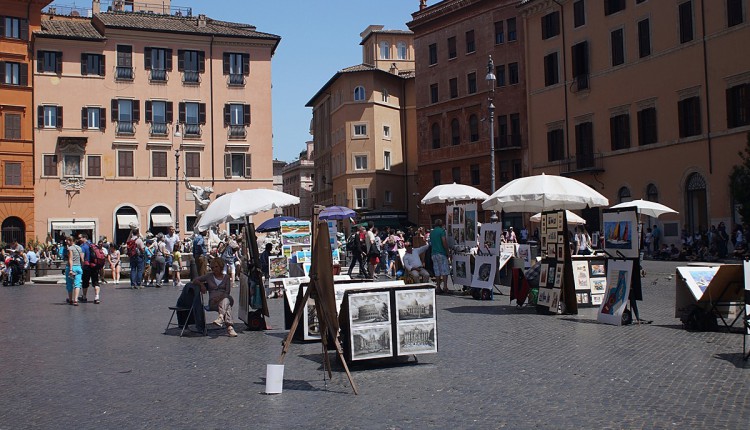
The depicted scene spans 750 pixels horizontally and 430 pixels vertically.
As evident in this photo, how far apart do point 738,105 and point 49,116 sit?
4266 cm

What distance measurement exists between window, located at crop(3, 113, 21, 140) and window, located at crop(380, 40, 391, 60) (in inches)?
1574

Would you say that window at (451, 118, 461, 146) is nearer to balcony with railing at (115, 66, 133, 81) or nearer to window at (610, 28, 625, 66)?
window at (610, 28, 625, 66)

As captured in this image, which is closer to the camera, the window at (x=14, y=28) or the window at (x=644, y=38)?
the window at (x=644, y=38)

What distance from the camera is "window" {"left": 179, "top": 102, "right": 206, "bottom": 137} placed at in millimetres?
55750

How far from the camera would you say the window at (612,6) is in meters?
42.3

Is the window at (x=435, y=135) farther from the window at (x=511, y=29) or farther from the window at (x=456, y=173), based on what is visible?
the window at (x=511, y=29)

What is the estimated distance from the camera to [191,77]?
56.1m

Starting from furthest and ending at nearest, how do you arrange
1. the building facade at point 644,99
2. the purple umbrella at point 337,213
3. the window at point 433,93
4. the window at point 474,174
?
the window at point 433,93 → the window at point 474,174 → the purple umbrella at point 337,213 → the building facade at point 644,99

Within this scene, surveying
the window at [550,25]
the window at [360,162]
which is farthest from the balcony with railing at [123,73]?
the window at [550,25]

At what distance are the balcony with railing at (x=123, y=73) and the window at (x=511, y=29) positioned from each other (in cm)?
2705

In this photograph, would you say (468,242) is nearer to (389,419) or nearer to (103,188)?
(389,419)

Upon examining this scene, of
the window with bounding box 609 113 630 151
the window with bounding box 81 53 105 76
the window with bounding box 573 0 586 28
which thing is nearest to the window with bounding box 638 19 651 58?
the window with bounding box 609 113 630 151

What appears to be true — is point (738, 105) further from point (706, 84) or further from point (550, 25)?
point (550, 25)

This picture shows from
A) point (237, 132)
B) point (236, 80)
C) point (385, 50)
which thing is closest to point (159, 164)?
point (237, 132)
